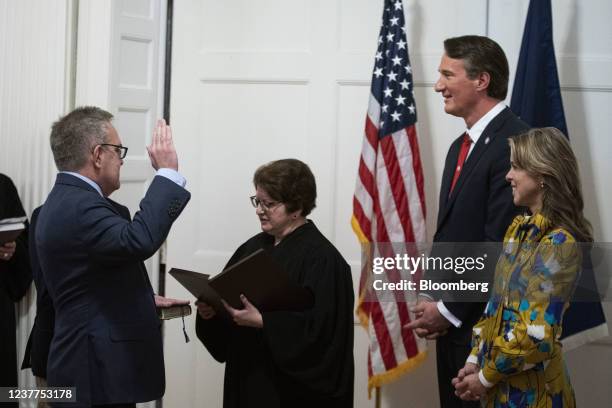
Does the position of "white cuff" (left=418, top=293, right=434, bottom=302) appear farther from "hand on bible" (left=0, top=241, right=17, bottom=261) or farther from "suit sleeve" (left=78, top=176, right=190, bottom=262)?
"hand on bible" (left=0, top=241, right=17, bottom=261)

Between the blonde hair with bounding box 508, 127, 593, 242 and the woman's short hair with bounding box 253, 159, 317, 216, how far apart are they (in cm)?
88

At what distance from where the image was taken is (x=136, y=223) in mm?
2613

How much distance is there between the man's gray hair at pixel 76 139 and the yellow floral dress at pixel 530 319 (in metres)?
1.40

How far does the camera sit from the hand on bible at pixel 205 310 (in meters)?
3.12

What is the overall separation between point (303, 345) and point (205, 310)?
421mm

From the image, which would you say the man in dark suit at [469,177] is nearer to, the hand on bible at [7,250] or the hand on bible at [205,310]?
the hand on bible at [205,310]

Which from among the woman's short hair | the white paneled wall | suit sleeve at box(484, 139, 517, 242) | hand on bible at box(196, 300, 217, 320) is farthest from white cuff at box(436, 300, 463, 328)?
the white paneled wall

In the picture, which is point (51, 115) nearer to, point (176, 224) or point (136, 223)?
point (176, 224)

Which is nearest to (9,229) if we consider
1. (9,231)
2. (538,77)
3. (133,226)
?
(9,231)

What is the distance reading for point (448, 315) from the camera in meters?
3.10

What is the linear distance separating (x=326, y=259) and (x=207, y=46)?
6.36 ft

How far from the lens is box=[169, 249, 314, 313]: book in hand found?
273cm

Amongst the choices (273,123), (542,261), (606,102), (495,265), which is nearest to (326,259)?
(495,265)

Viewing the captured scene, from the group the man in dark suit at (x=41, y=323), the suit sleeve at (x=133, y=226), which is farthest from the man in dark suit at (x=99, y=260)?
the man in dark suit at (x=41, y=323)
